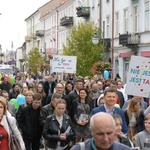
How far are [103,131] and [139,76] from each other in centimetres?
723

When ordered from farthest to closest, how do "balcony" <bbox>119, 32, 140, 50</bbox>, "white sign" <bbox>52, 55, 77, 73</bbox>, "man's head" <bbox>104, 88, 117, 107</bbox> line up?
"balcony" <bbox>119, 32, 140, 50</bbox> → "white sign" <bbox>52, 55, 77, 73</bbox> → "man's head" <bbox>104, 88, 117, 107</bbox>

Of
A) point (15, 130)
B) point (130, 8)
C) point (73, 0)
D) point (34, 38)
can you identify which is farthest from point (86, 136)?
point (34, 38)

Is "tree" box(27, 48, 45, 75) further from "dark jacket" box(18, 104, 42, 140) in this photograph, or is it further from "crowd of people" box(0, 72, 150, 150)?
"dark jacket" box(18, 104, 42, 140)

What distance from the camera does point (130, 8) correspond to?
35.8 metres

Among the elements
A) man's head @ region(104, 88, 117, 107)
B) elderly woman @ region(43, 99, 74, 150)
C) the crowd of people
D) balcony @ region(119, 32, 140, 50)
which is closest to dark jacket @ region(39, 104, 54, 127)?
the crowd of people

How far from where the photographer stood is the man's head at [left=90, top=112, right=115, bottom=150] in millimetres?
4180

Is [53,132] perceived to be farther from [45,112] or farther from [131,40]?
[131,40]

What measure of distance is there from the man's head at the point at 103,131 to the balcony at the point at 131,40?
2990 cm

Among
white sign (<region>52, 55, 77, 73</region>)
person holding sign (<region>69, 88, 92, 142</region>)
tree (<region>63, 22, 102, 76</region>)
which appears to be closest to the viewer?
person holding sign (<region>69, 88, 92, 142</region>)

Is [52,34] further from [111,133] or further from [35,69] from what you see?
[111,133]

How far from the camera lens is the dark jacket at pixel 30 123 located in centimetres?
1073

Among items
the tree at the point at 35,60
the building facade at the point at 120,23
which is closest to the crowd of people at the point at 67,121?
the building facade at the point at 120,23

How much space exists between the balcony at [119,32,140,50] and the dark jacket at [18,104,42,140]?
23.7 metres

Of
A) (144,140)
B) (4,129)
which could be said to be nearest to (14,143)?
(4,129)
